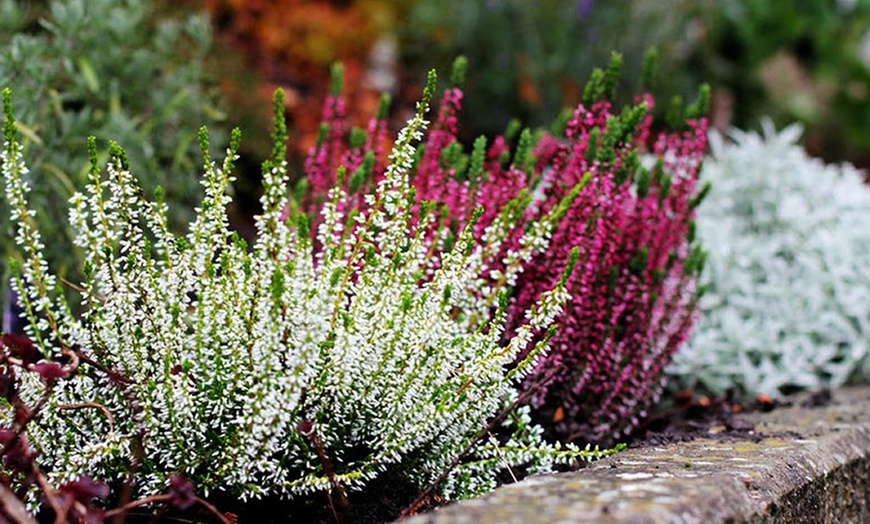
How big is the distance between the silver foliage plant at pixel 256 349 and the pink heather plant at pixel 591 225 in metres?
0.47

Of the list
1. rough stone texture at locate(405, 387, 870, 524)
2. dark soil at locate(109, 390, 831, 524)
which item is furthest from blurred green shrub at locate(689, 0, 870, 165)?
dark soil at locate(109, 390, 831, 524)

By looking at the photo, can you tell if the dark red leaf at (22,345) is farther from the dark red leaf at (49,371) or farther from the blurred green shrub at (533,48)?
the blurred green shrub at (533,48)

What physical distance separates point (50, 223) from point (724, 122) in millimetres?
5100

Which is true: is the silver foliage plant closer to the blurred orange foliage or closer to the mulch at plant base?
the mulch at plant base

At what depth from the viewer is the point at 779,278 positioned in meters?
3.78

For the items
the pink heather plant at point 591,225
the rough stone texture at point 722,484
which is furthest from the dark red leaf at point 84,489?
the pink heather plant at point 591,225

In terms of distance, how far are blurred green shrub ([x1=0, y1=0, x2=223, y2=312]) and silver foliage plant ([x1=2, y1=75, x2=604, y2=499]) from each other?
1199mm

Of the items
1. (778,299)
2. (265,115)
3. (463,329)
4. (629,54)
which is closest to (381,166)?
(463,329)

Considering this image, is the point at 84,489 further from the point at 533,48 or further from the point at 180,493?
the point at 533,48

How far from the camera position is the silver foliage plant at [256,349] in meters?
Result: 1.86

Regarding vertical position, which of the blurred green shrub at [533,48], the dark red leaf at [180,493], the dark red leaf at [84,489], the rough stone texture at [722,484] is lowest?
the rough stone texture at [722,484]

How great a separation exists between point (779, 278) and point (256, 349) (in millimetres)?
2500

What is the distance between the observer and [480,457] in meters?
2.20

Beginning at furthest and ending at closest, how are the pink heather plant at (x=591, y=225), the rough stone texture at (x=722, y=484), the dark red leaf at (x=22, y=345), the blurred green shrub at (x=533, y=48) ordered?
the blurred green shrub at (x=533, y=48) < the pink heather plant at (x=591, y=225) < the dark red leaf at (x=22, y=345) < the rough stone texture at (x=722, y=484)
